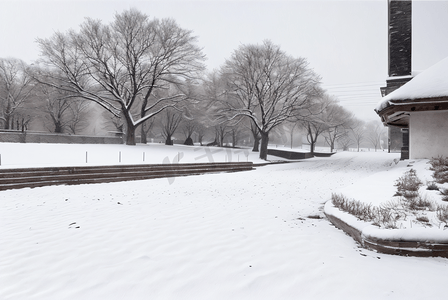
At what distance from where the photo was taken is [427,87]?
9992mm

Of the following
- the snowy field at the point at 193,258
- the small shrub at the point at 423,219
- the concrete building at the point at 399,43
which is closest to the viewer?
the snowy field at the point at 193,258

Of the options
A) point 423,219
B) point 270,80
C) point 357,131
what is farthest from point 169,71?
point 357,131

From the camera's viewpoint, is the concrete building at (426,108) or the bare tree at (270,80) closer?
the concrete building at (426,108)

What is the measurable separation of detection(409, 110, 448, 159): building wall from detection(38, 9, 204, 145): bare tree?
2039cm

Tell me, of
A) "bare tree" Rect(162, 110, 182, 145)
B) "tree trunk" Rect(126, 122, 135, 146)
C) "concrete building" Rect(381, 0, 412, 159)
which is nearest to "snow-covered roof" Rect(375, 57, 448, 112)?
"concrete building" Rect(381, 0, 412, 159)

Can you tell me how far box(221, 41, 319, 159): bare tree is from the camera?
2445 centimetres

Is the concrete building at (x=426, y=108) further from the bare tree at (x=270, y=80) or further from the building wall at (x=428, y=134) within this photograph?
the bare tree at (x=270, y=80)

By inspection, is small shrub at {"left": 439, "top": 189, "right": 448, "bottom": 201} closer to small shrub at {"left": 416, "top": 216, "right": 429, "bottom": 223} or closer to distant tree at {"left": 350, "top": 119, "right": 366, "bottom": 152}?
small shrub at {"left": 416, "top": 216, "right": 429, "bottom": 223}

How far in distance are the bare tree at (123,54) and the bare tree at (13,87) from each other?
15604mm

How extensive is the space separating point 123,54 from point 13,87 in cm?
2413

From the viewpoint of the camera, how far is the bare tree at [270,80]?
80.2 feet

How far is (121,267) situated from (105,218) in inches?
106

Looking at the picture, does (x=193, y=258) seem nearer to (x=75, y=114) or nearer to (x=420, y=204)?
(x=420, y=204)

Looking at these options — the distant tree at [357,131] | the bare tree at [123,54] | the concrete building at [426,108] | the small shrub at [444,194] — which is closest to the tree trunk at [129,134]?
the bare tree at [123,54]
